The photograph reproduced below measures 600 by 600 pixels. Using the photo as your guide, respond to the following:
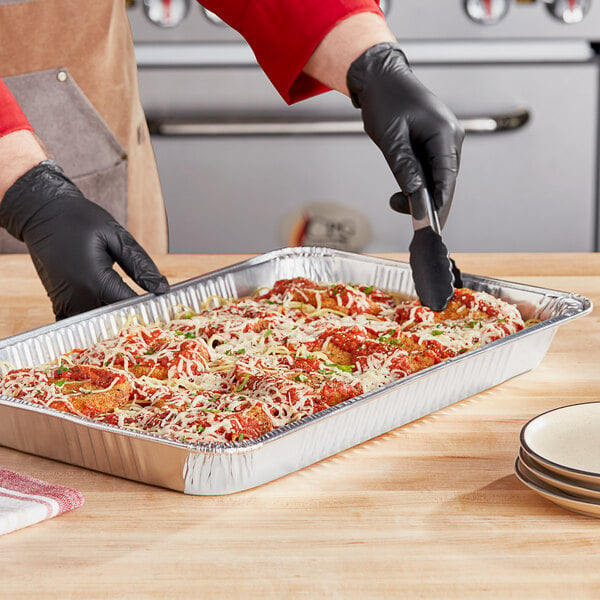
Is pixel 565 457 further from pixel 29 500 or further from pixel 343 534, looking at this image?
pixel 29 500

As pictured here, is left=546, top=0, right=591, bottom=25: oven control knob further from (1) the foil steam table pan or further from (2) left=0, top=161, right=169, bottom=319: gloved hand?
(2) left=0, top=161, right=169, bottom=319: gloved hand

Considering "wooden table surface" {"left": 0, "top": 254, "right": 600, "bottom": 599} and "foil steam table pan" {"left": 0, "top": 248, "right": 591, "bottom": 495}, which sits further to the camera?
"foil steam table pan" {"left": 0, "top": 248, "right": 591, "bottom": 495}

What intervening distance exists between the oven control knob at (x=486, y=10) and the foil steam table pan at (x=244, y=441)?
150cm

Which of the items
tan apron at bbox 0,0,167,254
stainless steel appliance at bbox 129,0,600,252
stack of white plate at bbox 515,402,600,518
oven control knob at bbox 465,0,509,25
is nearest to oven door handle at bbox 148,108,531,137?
stainless steel appliance at bbox 129,0,600,252

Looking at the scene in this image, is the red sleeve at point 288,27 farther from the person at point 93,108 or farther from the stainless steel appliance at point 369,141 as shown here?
the stainless steel appliance at point 369,141

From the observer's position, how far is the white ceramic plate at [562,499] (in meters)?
1.13

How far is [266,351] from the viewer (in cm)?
162

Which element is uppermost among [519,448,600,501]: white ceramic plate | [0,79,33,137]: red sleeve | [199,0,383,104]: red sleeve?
[199,0,383,104]: red sleeve

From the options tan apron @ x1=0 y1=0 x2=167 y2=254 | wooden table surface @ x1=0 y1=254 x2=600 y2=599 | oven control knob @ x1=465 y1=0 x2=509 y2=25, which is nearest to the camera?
wooden table surface @ x1=0 y1=254 x2=600 y2=599

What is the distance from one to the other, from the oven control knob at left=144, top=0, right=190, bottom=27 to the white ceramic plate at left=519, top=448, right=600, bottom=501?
2336 millimetres

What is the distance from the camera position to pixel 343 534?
1138 millimetres

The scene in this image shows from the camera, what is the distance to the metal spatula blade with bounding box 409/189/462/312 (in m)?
1.63

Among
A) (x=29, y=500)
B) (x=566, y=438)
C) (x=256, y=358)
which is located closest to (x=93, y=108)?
(x=256, y=358)

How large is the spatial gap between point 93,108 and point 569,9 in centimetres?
151
